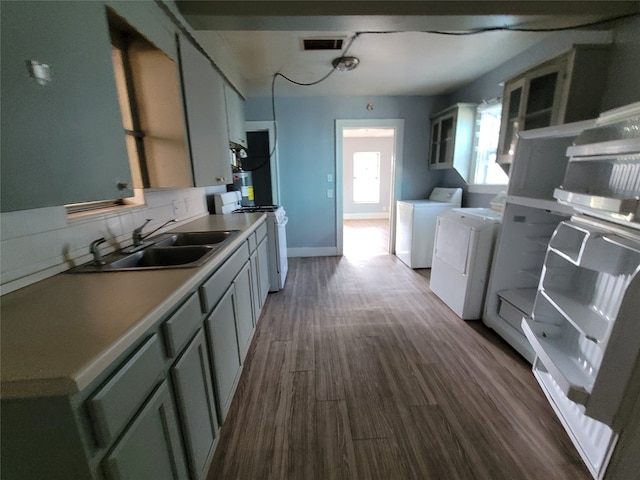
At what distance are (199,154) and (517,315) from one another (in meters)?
2.70

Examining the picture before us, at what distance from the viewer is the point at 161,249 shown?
1.56 m

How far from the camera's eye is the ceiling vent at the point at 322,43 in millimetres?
2254

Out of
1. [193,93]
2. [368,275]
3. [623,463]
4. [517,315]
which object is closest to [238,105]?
[193,93]

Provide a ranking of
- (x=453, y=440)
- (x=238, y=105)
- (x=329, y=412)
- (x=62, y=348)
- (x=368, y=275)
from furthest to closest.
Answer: (x=368, y=275), (x=238, y=105), (x=329, y=412), (x=453, y=440), (x=62, y=348)

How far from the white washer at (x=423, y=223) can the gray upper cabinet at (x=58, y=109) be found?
11.2 ft

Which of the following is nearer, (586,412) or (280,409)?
(586,412)

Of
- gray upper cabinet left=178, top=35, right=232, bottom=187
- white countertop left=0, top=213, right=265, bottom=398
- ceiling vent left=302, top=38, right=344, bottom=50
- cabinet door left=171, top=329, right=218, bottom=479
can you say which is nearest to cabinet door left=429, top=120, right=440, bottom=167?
ceiling vent left=302, top=38, right=344, bottom=50

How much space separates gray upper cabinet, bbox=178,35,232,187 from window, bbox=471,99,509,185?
301 centimetres

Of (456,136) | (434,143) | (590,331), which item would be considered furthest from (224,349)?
(434,143)

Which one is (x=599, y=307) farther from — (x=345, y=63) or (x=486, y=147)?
(x=345, y=63)

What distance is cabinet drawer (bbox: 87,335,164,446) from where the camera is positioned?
0.59 metres

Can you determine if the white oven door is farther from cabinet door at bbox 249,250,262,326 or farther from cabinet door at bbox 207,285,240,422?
cabinet door at bbox 207,285,240,422

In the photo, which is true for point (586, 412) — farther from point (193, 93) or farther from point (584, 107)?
point (193, 93)

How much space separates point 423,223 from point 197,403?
3.42 metres
